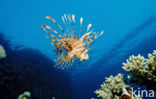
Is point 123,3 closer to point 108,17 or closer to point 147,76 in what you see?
point 108,17

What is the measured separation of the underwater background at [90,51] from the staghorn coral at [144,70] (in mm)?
6724

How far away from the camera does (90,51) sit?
A: 2241cm

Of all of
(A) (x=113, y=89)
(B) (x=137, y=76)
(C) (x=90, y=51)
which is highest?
(C) (x=90, y=51)

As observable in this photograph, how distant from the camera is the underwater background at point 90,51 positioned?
10.3 meters

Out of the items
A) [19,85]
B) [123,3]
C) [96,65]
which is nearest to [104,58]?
[96,65]

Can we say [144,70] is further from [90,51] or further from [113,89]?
[90,51]

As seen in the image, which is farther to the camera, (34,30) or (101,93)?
(34,30)

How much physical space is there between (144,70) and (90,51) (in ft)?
65.2

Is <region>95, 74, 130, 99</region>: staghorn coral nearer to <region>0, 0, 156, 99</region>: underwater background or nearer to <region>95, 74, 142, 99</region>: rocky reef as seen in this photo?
<region>95, 74, 142, 99</region>: rocky reef

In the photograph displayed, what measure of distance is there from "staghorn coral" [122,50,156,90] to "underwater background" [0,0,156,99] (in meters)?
6.72

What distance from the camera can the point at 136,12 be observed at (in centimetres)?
1695

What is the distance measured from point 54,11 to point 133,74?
970 inches

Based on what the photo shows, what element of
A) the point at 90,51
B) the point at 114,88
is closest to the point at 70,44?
the point at 114,88

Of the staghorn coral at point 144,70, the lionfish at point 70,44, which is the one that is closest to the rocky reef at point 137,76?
the staghorn coral at point 144,70
